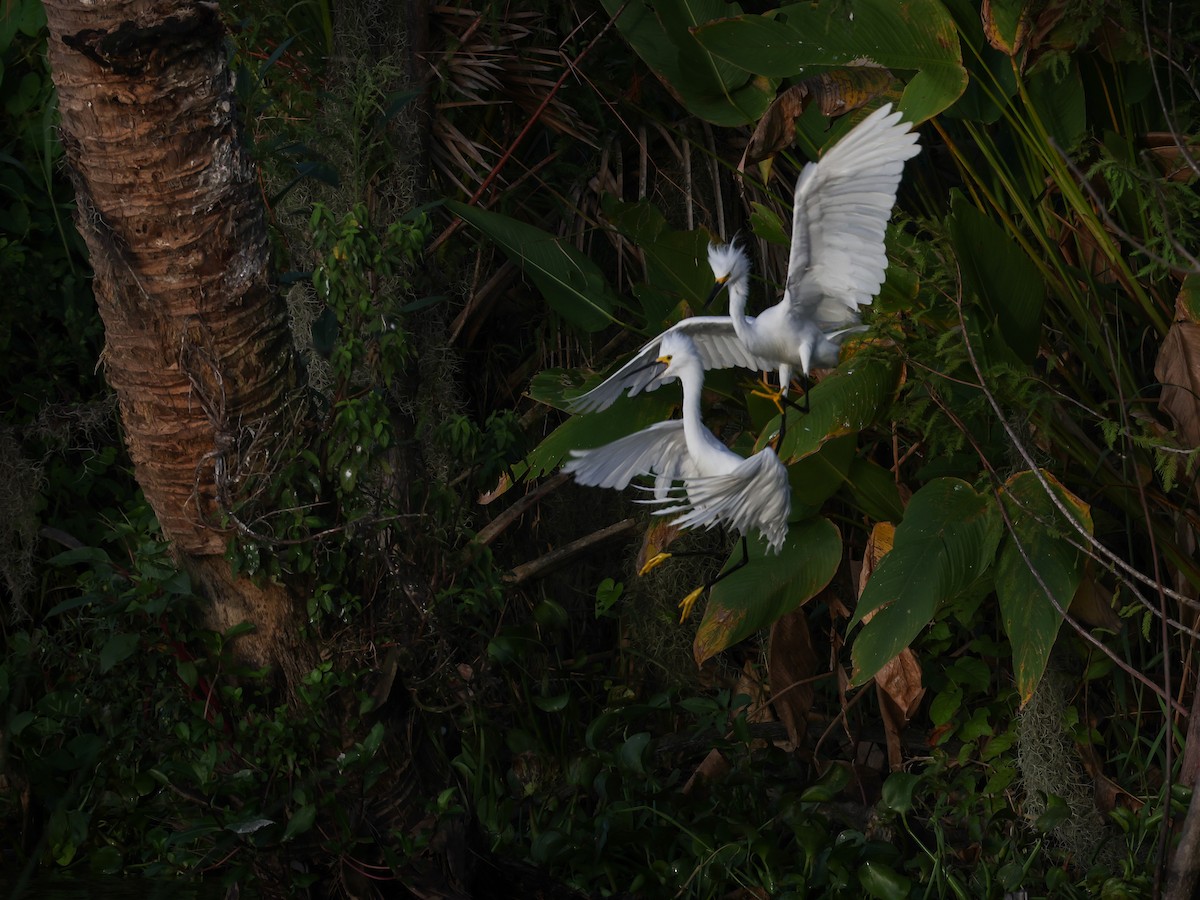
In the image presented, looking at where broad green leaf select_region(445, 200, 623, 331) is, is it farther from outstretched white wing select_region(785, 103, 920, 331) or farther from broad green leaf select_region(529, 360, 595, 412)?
outstretched white wing select_region(785, 103, 920, 331)

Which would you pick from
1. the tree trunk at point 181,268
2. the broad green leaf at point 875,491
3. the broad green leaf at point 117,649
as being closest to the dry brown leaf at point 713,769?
the broad green leaf at point 875,491

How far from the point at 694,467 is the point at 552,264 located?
116cm

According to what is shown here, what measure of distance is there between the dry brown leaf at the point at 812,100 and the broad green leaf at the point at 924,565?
0.61 m

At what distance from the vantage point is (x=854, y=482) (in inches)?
92.5

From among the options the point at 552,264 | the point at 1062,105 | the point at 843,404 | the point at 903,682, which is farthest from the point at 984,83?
the point at 903,682

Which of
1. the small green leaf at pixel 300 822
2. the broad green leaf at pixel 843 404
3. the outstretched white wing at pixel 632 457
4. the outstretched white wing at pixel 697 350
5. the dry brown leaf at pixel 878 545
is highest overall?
the outstretched white wing at pixel 697 350

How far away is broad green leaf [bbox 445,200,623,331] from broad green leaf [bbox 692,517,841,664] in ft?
1.80

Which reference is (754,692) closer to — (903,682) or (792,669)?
(792,669)

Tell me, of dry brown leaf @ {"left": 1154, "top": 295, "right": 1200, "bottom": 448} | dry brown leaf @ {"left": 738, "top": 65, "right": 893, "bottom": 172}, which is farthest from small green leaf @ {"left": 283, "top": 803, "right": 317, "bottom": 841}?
dry brown leaf @ {"left": 1154, "top": 295, "right": 1200, "bottom": 448}

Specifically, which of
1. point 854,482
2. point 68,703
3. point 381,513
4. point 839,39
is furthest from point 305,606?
point 839,39

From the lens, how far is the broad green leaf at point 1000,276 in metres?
1.99

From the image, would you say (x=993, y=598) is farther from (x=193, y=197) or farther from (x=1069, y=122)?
(x=193, y=197)

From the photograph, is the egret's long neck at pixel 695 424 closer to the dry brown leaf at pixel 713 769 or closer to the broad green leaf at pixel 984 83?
the broad green leaf at pixel 984 83

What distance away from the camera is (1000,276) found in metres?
2.07
